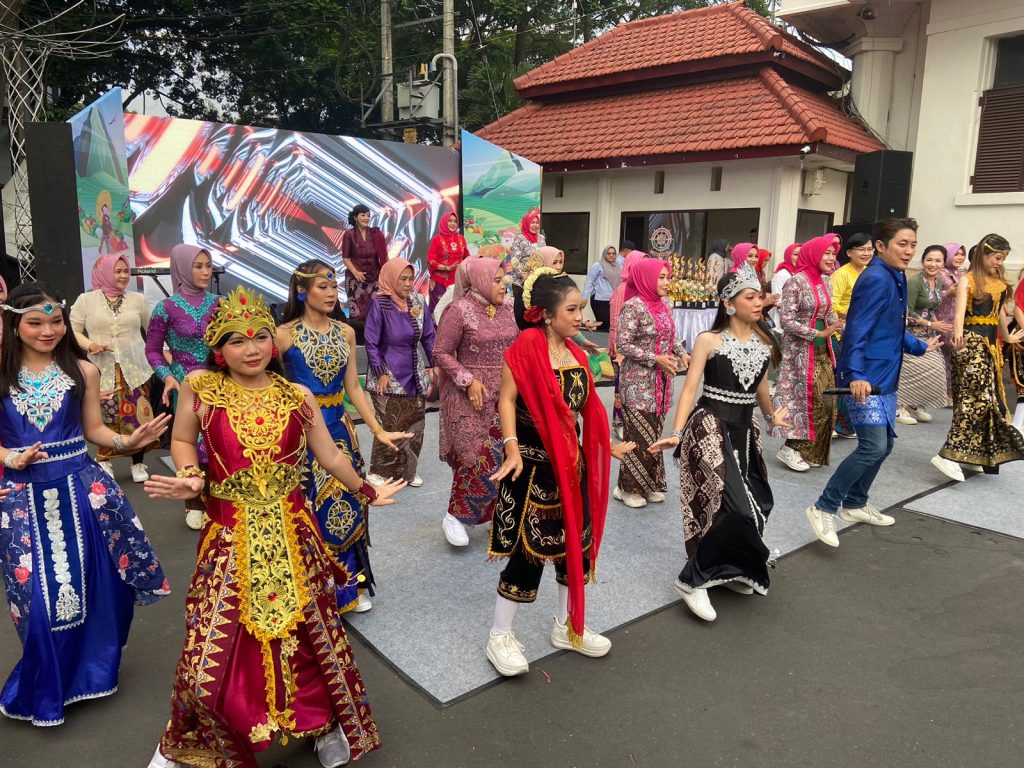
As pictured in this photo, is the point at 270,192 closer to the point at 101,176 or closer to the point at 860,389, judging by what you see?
the point at 101,176

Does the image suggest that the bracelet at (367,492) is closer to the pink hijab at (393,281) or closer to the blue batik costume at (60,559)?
the blue batik costume at (60,559)

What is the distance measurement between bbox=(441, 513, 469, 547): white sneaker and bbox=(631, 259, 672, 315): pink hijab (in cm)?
210

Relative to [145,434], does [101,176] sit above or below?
above

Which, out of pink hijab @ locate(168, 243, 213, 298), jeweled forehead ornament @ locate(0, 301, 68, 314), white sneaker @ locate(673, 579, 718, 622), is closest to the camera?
jeweled forehead ornament @ locate(0, 301, 68, 314)

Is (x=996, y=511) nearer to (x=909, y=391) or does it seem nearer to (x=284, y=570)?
(x=909, y=391)

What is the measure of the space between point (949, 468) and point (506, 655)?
15.3 ft

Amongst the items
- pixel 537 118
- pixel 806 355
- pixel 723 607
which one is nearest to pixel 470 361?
pixel 723 607

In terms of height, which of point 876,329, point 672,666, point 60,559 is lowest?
point 672,666

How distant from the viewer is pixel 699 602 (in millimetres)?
3820

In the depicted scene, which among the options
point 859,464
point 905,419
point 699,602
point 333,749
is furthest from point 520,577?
point 905,419

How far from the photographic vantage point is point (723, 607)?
3975 mm

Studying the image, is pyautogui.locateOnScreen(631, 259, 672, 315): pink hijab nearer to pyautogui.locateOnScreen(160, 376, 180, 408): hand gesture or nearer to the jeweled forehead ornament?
pyautogui.locateOnScreen(160, 376, 180, 408): hand gesture

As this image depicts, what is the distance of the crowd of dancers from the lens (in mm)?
2510

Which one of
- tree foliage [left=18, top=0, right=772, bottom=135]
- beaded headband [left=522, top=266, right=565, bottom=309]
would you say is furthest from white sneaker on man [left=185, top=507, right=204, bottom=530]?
tree foliage [left=18, top=0, right=772, bottom=135]
